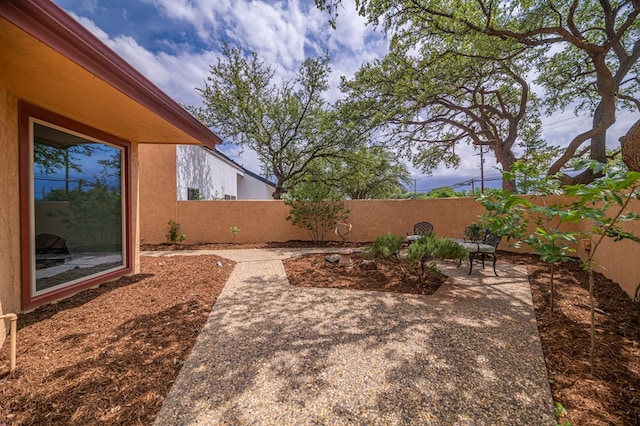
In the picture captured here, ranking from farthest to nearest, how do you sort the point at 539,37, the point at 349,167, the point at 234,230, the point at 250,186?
1. the point at 250,186
2. the point at 349,167
3. the point at 234,230
4. the point at 539,37

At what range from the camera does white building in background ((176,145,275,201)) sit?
29.9 ft

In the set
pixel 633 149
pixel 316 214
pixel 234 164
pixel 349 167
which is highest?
pixel 234 164

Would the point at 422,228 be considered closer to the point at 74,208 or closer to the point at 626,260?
the point at 626,260

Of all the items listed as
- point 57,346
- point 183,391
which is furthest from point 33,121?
point 183,391

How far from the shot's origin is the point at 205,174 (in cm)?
1119

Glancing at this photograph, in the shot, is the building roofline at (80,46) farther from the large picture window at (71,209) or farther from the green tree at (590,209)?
the green tree at (590,209)

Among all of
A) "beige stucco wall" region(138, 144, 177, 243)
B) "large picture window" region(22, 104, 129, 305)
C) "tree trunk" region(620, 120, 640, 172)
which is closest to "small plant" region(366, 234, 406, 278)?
"tree trunk" region(620, 120, 640, 172)

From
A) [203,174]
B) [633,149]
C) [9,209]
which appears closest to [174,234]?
[203,174]

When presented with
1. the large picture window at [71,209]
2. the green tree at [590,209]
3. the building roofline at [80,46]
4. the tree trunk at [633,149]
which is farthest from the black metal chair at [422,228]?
the large picture window at [71,209]

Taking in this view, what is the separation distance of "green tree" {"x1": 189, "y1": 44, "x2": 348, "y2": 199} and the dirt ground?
9.01m

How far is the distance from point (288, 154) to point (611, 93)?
1111 cm

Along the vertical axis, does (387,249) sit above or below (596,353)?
above

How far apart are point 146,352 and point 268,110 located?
1137 centimetres

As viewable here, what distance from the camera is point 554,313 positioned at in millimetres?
3104
